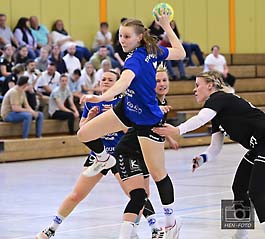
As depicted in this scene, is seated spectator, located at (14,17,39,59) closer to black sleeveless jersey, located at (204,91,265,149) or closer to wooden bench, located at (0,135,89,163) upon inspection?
wooden bench, located at (0,135,89,163)

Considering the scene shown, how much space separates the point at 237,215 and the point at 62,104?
37.4 feet

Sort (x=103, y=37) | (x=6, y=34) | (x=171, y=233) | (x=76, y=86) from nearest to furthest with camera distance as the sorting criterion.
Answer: (x=171, y=233)
(x=76, y=86)
(x=6, y=34)
(x=103, y=37)

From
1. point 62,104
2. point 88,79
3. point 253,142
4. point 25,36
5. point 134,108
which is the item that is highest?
point 25,36

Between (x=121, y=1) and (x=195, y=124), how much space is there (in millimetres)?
18511

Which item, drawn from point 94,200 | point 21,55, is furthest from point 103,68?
point 94,200

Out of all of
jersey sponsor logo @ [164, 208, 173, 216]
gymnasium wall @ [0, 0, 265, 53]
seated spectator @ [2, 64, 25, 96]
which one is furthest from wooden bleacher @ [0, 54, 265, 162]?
jersey sponsor logo @ [164, 208, 173, 216]

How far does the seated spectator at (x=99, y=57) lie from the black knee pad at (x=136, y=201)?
1422cm

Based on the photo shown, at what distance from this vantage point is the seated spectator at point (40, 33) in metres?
21.1

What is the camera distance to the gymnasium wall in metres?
22.7

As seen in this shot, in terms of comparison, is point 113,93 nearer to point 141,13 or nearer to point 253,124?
point 253,124

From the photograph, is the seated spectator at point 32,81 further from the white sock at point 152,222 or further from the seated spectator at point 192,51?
the white sock at point 152,222

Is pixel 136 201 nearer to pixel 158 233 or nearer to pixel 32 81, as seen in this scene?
pixel 158 233

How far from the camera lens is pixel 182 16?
2662 centimetres

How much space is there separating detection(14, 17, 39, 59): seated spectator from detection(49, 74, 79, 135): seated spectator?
178 cm
